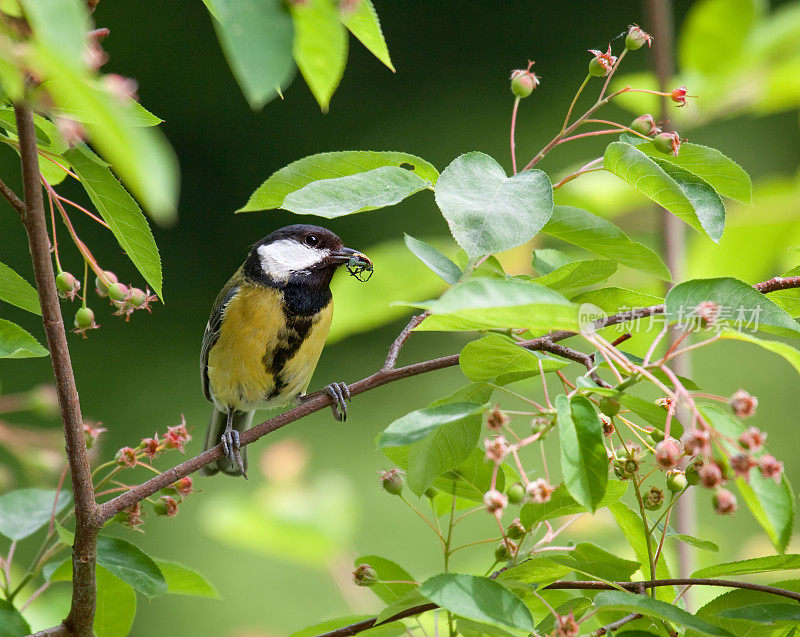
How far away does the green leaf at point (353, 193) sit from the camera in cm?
75

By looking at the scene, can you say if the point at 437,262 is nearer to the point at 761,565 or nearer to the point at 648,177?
the point at 648,177

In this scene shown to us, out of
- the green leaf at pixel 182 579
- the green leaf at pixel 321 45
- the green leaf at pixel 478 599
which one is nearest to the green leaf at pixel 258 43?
the green leaf at pixel 321 45

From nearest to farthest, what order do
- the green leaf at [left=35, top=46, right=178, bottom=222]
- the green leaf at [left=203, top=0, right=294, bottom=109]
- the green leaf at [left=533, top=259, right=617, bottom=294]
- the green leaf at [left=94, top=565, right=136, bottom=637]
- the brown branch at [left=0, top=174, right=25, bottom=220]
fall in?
the green leaf at [left=35, top=46, right=178, bottom=222] → the green leaf at [left=203, top=0, right=294, bottom=109] → the brown branch at [left=0, top=174, right=25, bottom=220] → the green leaf at [left=533, top=259, right=617, bottom=294] → the green leaf at [left=94, top=565, right=136, bottom=637]

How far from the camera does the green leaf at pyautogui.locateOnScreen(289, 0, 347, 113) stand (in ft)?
2.02

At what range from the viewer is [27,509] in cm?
107

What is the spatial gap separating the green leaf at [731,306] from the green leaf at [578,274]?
154 mm

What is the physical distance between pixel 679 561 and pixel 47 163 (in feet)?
2.87

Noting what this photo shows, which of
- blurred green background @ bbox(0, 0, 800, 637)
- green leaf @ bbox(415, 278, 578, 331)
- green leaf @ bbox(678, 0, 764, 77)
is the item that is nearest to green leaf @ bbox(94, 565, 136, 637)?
green leaf @ bbox(415, 278, 578, 331)

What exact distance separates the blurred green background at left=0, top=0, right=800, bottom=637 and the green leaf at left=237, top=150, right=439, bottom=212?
217 centimetres

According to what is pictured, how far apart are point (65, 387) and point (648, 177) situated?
0.54 metres

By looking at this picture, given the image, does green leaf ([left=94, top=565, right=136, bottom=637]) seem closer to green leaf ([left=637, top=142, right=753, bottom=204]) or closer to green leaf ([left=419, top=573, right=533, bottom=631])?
green leaf ([left=419, top=573, right=533, bottom=631])

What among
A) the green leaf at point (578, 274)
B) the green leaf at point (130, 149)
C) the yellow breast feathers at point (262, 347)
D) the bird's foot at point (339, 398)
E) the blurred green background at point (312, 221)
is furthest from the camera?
the blurred green background at point (312, 221)

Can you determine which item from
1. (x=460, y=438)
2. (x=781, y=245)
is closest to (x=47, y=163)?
(x=460, y=438)

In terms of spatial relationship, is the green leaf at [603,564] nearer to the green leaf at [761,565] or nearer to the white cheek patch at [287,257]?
the green leaf at [761,565]
